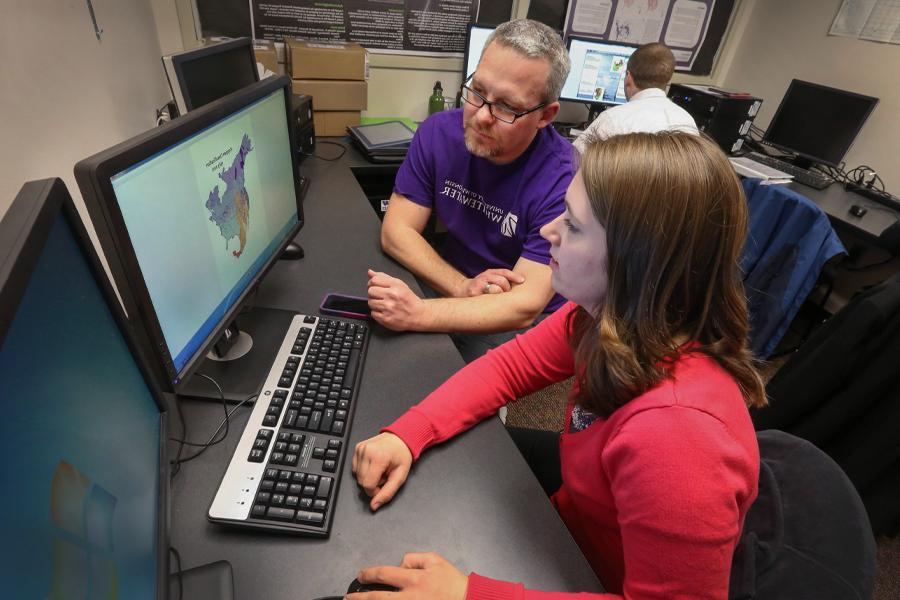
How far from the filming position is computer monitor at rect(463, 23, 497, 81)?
7.14ft

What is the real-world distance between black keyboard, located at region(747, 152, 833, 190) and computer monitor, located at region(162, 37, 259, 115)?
2.54 meters

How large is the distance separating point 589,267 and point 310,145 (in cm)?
159

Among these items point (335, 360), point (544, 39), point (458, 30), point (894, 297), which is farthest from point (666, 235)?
point (458, 30)

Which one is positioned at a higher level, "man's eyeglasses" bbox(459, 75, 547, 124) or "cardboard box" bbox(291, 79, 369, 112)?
"man's eyeglasses" bbox(459, 75, 547, 124)

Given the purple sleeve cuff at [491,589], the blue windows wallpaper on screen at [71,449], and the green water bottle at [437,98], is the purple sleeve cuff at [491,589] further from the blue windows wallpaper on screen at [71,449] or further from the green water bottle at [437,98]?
the green water bottle at [437,98]

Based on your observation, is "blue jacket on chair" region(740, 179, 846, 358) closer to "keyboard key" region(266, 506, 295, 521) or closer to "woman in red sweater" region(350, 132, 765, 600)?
"woman in red sweater" region(350, 132, 765, 600)

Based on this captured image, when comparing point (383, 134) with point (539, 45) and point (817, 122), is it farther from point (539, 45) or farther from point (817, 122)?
point (817, 122)

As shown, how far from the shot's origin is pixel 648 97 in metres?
2.11

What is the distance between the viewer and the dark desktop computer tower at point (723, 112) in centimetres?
245

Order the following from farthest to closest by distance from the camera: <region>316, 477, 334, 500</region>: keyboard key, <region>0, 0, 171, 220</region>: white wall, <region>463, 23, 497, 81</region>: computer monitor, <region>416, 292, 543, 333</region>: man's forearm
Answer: <region>463, 23, 497, 81</region>: computer monitor < <region>416, 292, 543, 333</region>: man's forearm < <region>0, 0, 171, 220</region>: white wall < <region>316, 477, 334, 500</region>: keyboard key

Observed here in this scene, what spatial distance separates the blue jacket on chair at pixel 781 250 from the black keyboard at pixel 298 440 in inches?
54.6

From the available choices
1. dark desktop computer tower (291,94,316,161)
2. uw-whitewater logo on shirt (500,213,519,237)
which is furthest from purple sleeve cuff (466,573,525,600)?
dark desktop computer tower (291,94,316,161)

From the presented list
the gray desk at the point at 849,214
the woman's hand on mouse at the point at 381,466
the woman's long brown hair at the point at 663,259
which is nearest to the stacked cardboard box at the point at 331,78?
the woman's long brown hair at the point at 663,259

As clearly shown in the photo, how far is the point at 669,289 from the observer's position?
624 mm
